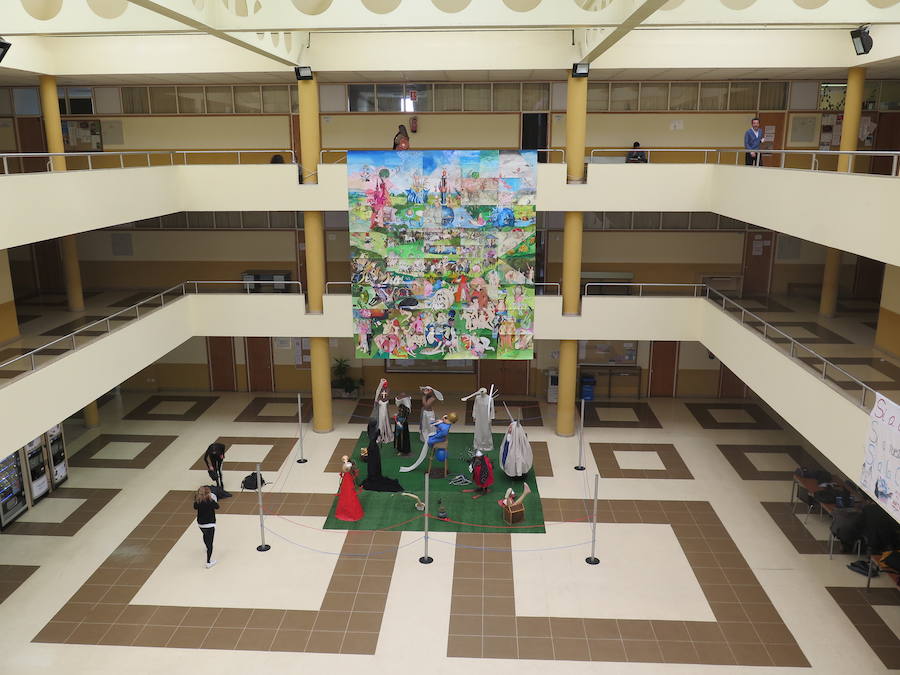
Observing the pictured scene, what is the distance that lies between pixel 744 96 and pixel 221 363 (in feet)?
57.2

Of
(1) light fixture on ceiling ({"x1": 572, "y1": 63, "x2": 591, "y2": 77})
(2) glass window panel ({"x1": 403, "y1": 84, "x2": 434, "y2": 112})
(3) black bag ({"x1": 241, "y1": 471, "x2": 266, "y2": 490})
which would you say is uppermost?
(1) light fixture on ceiling ({"x1": 572, "y1": 63, "x2": 591, "y2": 77})

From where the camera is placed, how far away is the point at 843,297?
18703 millimetres

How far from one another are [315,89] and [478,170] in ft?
14.4

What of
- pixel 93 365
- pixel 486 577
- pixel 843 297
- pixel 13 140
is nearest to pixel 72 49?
pixel 13 140

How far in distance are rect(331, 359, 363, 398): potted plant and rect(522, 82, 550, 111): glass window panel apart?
30.7 feet

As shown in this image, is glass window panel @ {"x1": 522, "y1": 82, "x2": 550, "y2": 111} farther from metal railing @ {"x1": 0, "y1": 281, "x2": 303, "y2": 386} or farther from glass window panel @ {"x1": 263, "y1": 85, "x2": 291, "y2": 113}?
metal railing @ {"x1": 0, "y1": 281, "x2": 303, "y2": 386}

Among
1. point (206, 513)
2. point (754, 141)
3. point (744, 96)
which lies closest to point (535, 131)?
point (744, 96)

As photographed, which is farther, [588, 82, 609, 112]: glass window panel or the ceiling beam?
[588, 82, 609, 112]: glass window panel

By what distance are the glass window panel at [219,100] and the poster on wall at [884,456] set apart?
1815cm

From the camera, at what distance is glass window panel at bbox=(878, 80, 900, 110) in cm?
2000

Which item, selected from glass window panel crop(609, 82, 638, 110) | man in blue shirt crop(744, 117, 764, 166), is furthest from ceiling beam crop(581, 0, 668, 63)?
glass window panel crop(609, 82, 638, 110)

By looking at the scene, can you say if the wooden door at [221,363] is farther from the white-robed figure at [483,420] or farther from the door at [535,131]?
the door at [535,131]

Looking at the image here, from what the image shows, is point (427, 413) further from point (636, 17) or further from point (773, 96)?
point (773, 96)

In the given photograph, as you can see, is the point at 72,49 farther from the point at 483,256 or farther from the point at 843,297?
the point at 843,297
